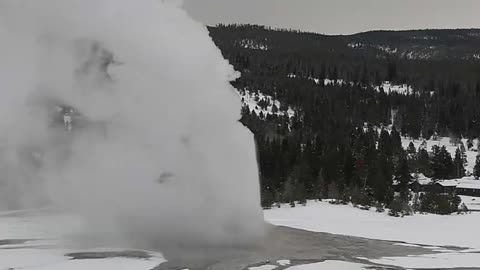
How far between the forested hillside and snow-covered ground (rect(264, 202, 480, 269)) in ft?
15.6

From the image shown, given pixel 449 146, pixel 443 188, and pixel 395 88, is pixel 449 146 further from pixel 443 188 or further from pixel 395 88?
pixel 443 188

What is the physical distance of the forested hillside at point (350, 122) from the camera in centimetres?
5203

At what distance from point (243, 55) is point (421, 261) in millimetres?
174993

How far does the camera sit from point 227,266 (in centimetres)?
2014

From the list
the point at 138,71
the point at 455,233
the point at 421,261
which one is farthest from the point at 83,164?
the point at 455,233

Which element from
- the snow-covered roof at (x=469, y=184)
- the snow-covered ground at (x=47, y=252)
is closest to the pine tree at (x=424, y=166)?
the snow-covered roof at (x=469, y=184)

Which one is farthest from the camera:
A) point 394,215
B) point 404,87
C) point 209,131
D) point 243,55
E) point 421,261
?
point 243,55

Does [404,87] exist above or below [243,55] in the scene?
below

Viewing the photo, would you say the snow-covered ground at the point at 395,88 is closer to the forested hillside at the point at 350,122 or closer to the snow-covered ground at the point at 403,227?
the forested hillside at the point at 350,122

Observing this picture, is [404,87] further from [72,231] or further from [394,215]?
[72,231]

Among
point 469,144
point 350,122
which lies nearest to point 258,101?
point 350,122

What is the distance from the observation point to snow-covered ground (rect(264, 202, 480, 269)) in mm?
22328

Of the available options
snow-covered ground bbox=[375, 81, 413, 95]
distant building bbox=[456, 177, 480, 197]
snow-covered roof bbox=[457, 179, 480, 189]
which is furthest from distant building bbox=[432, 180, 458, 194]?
snow-covered ground bbox=[375, 81, 413, 95]

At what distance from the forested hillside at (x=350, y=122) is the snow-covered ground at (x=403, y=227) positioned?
4769 mm
